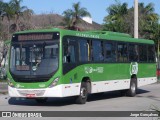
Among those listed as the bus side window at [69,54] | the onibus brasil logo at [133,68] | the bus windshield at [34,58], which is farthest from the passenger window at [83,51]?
the onibus brasil logo at [133,68]

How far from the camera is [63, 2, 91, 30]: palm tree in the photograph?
56659 millimetres

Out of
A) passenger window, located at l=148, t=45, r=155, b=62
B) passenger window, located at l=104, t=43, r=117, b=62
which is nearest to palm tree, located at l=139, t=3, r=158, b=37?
passenger window, located at l=148, t=45, r=155, b=62

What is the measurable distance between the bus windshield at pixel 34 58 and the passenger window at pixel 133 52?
22.3 feet

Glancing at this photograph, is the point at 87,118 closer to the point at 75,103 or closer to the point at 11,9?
the point at 75,103

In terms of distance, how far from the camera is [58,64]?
1747 cm

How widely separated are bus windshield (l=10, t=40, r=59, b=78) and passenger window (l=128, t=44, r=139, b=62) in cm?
679

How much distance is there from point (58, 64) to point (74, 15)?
→ 40303 mm

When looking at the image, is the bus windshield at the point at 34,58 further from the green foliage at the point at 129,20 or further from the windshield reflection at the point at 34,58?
the green foliage at the point at 129,20

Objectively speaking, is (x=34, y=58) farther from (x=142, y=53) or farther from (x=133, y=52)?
(x=142, y=53)

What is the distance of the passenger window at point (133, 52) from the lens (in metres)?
23.6

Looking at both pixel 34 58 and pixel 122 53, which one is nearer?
pixel 34 58

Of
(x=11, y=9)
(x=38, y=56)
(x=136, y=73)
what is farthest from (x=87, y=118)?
(x=11, y=9)

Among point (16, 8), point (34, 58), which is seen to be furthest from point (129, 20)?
point (34, 58)

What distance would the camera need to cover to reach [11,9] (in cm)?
4703
